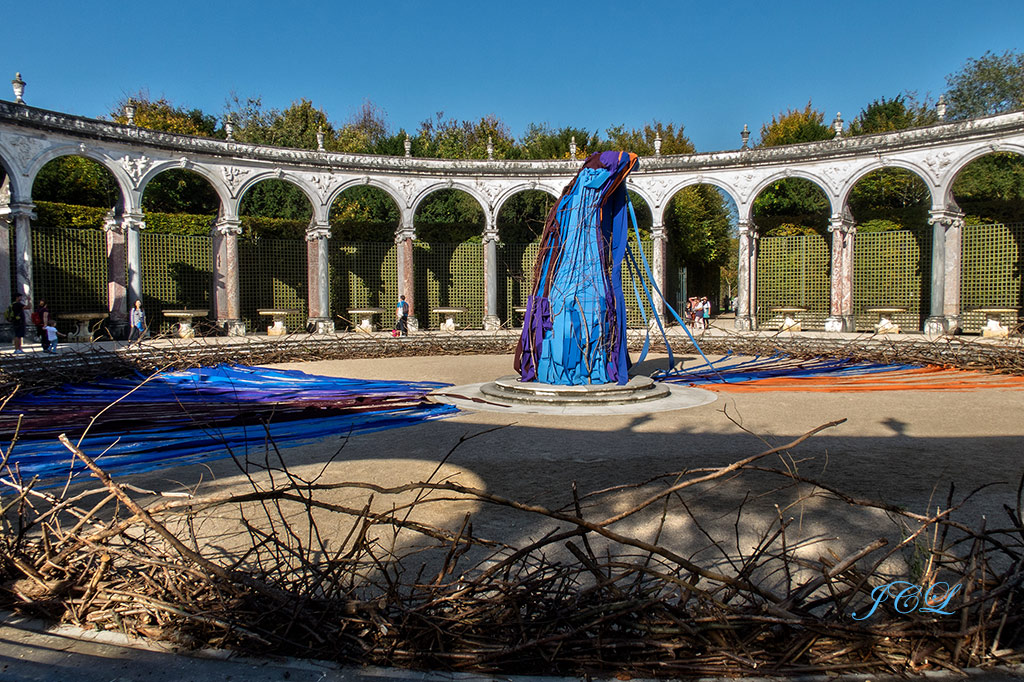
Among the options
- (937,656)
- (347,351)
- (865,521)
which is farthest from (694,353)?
(937,656)

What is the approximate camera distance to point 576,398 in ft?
28.5

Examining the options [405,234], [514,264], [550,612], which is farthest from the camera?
[514,264]

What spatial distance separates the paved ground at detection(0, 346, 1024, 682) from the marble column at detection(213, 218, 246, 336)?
17030mm

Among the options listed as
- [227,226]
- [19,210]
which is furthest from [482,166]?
[19,210]

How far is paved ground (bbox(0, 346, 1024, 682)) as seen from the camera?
233cm

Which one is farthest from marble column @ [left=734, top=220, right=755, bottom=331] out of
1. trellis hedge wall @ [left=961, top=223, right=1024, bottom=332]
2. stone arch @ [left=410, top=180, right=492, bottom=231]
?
stone arch @ [left=410, top=180, right=492, bottom=231]

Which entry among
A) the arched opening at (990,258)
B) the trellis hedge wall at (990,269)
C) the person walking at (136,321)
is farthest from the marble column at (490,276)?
the trellis hedge wall at (990,269)

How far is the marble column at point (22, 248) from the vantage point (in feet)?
59.5

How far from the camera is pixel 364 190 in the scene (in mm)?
32062

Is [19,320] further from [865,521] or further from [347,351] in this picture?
[865,521]

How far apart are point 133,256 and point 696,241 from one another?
2694 cm

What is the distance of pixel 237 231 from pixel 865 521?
A: 2241cm

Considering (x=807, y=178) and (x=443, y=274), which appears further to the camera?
(x=443, y=274)

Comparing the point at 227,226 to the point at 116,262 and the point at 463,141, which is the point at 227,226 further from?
the point at 463,141
